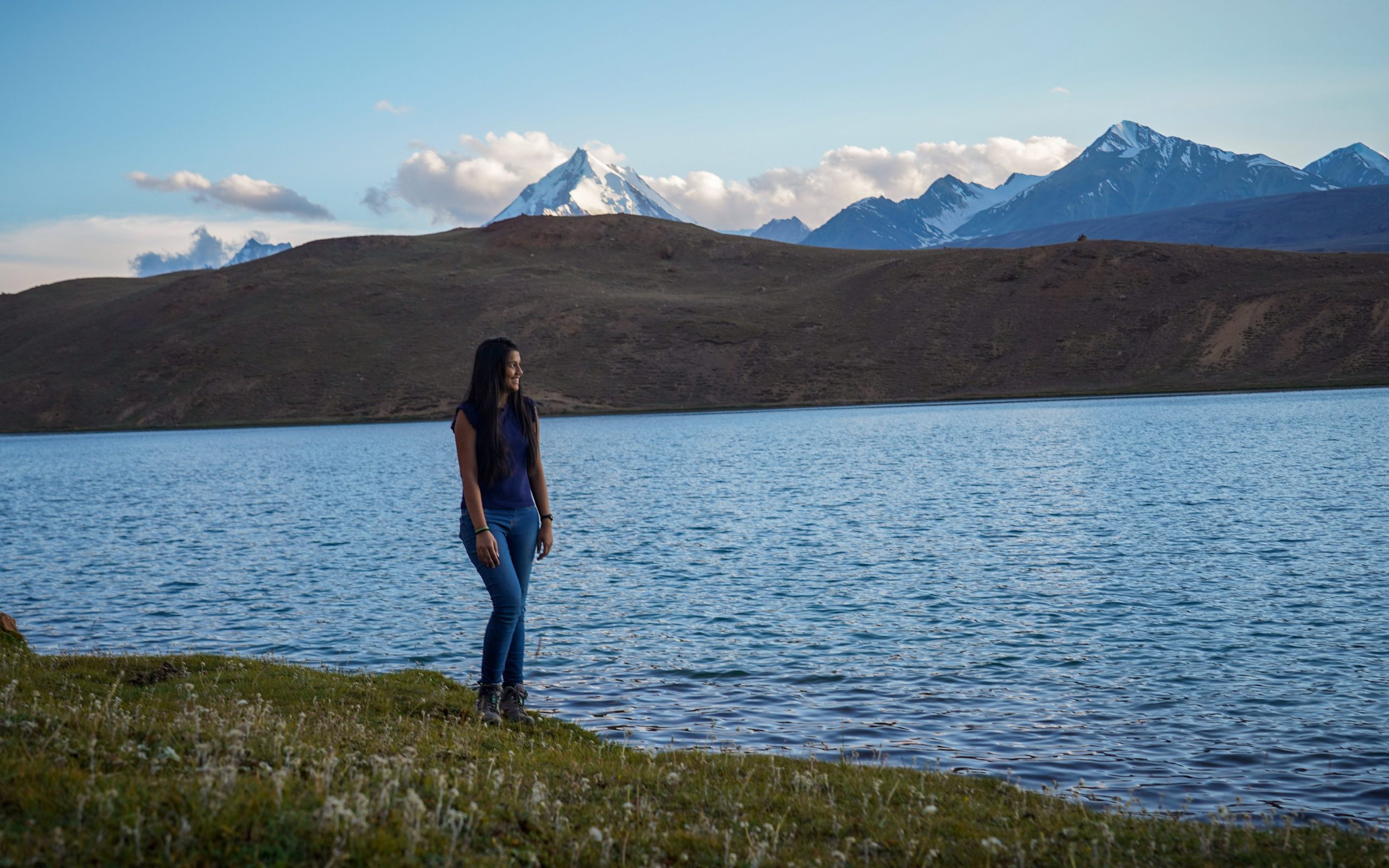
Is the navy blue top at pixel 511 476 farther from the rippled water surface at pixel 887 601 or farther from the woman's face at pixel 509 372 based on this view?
the rippled water surface at pixel 887 601

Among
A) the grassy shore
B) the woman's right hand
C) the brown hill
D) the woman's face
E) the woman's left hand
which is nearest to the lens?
the grassy shore

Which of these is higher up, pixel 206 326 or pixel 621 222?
pixel 621 222

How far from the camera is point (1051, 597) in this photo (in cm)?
1891

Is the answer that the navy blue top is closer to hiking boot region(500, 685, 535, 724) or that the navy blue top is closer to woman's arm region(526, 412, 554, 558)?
woman's arm region(526, 412, 554, 558)

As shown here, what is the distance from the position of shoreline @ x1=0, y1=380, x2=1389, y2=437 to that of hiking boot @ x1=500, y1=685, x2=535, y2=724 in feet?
345

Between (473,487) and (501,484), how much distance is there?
0.96 feet

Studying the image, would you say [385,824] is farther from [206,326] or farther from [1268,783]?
[206,326]

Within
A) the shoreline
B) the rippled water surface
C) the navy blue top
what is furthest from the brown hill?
the navy blue top

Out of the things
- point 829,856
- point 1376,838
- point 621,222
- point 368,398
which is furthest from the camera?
point 621,222

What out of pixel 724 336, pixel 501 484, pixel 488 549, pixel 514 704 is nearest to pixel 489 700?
pixel 514 704

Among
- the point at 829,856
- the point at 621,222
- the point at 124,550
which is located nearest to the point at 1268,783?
the point at 829,856

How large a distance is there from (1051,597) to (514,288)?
144329 millimetres

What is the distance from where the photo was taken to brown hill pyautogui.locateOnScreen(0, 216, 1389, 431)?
122125 millimetres

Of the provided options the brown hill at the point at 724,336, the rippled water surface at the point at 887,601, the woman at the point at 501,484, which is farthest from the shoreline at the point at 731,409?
the woman at the point at 501,484
